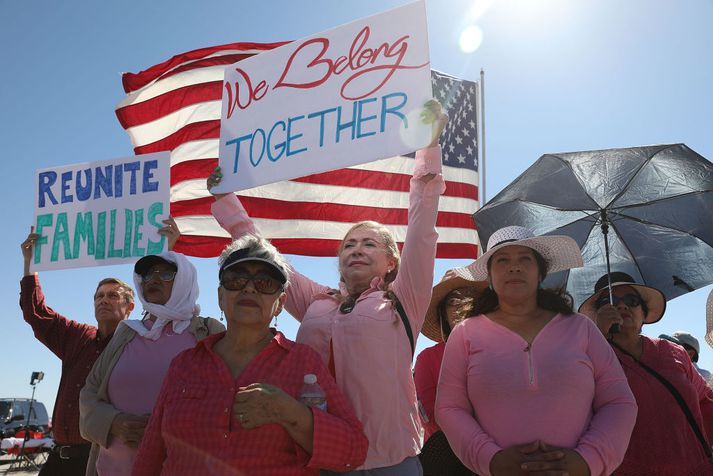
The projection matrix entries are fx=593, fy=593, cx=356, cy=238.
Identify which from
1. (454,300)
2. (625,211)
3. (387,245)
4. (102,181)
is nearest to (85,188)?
(102,181)

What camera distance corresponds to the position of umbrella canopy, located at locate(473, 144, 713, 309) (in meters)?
3.74

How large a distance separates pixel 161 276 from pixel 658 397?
106 inches

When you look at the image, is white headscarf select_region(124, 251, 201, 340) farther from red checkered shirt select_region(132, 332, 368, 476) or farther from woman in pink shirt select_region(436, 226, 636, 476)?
woman in pink shirt select_region(436, 226, 636, 476)

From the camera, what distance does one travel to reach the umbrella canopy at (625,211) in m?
3.74

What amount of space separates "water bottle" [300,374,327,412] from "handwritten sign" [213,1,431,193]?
1383 millimetres

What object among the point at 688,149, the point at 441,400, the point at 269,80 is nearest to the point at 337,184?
the point at 269,80

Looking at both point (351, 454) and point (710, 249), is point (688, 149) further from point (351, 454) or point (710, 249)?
point (351, 454)

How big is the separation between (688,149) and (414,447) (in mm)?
2623

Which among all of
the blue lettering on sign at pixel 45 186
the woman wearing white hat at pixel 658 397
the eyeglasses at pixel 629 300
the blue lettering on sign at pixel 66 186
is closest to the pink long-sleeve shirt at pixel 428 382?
the woman wearing white hat at pixel 658 397

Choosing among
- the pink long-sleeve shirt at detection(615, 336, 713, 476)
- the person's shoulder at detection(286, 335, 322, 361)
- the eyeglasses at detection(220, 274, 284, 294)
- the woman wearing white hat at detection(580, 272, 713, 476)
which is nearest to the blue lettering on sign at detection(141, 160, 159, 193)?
the eyeglasses at detection(220, 274, 284, 294)

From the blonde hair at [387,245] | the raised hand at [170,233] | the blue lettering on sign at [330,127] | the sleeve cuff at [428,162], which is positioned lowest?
the blonde hair at [387,245]

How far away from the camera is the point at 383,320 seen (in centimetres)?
268

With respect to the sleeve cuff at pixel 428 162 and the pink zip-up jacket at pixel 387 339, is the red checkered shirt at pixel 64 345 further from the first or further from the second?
the sleeve cuff at pixel 428 162

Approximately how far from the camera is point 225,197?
375cm
